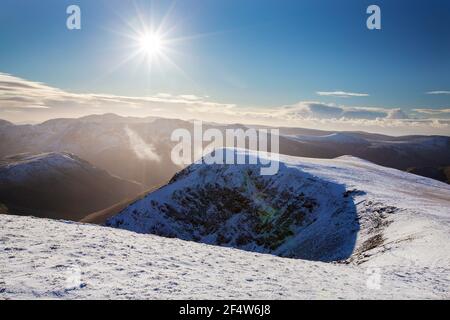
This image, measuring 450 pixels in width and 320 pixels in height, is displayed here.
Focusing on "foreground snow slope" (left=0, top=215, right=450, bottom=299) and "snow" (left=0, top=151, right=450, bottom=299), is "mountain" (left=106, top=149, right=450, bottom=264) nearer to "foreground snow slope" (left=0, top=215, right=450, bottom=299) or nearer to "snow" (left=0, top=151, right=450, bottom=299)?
"snow" (left=0, top=151, right=450, bottom=299)

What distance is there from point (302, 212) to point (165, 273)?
4270 cm

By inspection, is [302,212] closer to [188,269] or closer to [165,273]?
[188,269]

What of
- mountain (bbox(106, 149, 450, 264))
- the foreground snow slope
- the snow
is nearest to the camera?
the foreground snow slope

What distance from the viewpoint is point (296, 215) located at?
5459 cm

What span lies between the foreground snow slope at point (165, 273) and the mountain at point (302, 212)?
7355 millimetres

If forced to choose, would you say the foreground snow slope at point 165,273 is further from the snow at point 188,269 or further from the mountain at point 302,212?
the mountain at point 302,212

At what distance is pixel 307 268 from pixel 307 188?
41685mm

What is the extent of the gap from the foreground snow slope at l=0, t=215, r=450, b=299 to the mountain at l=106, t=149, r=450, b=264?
7.35 meters

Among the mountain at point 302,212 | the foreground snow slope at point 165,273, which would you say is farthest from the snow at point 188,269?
the mountain at point 302,212

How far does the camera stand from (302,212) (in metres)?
54.3

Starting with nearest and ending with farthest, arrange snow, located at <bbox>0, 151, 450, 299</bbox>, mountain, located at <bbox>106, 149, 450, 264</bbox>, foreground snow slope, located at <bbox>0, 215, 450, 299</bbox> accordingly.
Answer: foreground snow slope, located at <bbox>0, 215, 450, 299</bbox>
snow, located at <bbox>0, 151, 450, 299</bbox>
mountain, located at <bbox>106, 149, 450, 264</bbox>

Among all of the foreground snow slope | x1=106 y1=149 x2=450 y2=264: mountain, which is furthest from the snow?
x1=106 y1=149 x2=450 y2=264: mountain

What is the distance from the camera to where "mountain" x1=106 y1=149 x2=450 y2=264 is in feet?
105

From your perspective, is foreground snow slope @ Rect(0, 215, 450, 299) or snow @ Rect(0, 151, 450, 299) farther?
snow @ Rect(0, 151, 450, 299)
